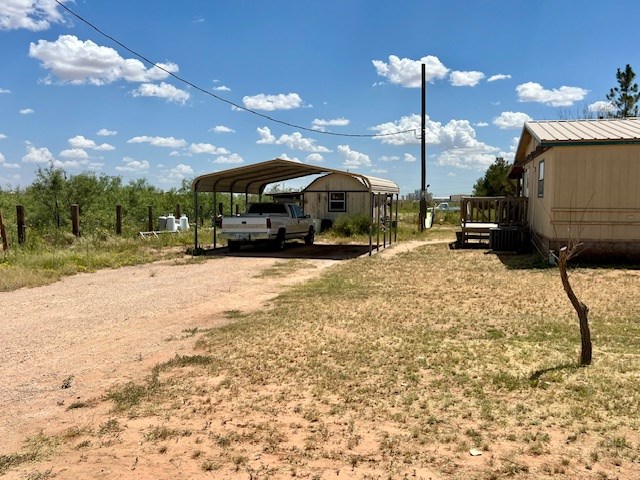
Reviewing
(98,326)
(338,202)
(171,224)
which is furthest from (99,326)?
(338,202)

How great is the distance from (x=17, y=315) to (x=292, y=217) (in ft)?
38.5

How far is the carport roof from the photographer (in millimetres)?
17453

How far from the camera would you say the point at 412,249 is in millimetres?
18641

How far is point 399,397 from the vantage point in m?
4.59

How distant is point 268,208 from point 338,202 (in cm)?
1004

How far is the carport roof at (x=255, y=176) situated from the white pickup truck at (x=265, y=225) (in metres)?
1.33

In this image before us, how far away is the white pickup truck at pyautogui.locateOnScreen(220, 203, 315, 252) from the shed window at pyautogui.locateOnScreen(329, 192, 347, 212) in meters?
7.94

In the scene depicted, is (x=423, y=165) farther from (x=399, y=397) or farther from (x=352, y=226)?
(x=399, y=397)

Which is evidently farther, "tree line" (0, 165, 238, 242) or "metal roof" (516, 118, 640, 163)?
"tree line" (0, 165, 238, 242)

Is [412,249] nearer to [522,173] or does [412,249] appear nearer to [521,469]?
[522,173]

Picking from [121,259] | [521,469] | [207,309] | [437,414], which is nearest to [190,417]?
[437,414]

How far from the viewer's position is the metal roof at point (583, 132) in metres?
12.8

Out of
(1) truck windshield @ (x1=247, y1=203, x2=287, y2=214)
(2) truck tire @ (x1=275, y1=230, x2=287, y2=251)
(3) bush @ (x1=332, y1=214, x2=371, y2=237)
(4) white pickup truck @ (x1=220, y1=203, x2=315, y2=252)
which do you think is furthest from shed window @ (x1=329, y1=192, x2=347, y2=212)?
(2) truck tire @ (x1=275, y1=230, x2=287, y2=251)

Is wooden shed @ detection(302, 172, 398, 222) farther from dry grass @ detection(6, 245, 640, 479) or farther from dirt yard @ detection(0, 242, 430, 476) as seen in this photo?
dry grass @ detection(6, 245, 640, 479)
